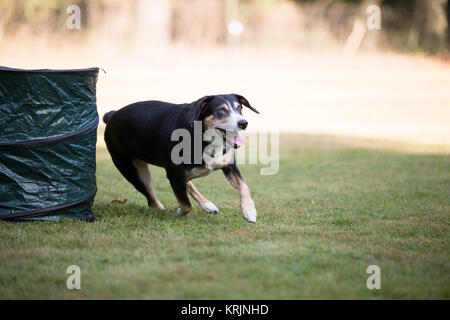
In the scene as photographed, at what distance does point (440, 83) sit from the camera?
22438mm

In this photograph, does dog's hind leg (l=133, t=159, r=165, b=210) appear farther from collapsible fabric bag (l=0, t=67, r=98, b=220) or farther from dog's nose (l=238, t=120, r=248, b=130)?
dog's nose (l=238, t=120, r=248, b=130)

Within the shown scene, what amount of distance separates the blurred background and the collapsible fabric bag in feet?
31.1

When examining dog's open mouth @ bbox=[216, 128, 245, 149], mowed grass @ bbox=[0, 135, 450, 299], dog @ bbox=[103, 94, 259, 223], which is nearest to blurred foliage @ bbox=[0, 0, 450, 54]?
mowed grass @ bbox=[0, 135, 450, 299]

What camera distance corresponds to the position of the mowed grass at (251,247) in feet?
12.6

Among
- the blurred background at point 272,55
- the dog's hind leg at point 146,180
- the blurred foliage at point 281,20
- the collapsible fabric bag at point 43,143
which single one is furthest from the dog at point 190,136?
the blurred foliage at point 281,20

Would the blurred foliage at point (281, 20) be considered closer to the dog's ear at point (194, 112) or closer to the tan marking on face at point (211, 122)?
the tan marking on face at point (211, 122)

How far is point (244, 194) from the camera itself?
5758mm

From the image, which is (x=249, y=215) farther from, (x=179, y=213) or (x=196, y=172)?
(x=179, y=213)

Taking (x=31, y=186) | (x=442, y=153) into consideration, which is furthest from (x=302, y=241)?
(x=442, y=153)

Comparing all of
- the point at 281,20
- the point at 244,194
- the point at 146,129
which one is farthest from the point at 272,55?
the point at 244,194

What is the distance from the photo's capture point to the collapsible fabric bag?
208 inches

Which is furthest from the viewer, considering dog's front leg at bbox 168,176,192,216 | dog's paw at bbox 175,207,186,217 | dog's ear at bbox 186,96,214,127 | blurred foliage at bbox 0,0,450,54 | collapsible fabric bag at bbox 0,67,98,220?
blurred foliage at bbox 0,0,450,54

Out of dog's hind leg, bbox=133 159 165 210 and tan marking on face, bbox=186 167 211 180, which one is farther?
dog's hind leg, bbox=133 159 165 210

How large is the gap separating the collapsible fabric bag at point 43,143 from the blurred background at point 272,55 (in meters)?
9.49
